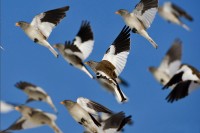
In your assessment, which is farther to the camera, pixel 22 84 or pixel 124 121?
pixel 22 84

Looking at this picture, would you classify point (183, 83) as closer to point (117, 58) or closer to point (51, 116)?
point (117, 58)

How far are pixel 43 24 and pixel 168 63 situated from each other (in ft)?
9.52

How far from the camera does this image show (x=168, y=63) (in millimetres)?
12820

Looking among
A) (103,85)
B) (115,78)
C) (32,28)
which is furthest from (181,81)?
(32,28)

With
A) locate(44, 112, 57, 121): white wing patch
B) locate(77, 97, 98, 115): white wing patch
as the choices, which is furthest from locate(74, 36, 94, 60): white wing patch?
locate(44, 112, 57, 121): white wing patch

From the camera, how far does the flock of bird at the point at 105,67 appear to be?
10266 millimetres

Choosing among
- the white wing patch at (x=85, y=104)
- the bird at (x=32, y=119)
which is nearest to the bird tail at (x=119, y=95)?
the white wing patch at (x=85, y=104)

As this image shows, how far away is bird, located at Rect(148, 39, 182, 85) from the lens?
41.5 feet

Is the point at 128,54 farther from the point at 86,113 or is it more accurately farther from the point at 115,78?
the point at 86,113

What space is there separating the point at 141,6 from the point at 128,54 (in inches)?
47.9

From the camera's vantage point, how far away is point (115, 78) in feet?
38.0

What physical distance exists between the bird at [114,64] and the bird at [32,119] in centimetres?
150

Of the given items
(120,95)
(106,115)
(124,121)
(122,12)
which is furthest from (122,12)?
(124,121)

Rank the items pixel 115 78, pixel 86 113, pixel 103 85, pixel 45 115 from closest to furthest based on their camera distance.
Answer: pixel 45 115, pixel 86 113, pixel 115 78, pixel 103 85
